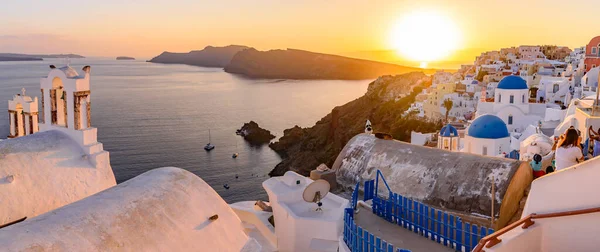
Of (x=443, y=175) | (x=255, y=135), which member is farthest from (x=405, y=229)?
(x=255, y=135)

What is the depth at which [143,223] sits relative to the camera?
8453mm

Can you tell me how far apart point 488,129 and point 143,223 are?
72.4ft

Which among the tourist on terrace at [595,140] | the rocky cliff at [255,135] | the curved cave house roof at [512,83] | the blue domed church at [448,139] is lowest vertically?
the rocky cliff at [255,135]

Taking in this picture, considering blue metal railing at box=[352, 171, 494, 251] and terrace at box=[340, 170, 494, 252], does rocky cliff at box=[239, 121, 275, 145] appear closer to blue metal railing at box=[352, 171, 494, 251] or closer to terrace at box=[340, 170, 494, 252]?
terrace at box=[340, 170, 494, 252]

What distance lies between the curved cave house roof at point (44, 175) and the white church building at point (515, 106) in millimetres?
31040

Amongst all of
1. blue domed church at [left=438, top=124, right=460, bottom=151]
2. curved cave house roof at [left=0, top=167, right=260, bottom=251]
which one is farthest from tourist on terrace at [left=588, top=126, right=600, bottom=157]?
blue domed church at [left=438, top=124, right=460, bottom=151]

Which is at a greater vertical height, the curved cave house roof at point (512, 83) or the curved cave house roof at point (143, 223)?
the curved cave house roof at point (512, 83)

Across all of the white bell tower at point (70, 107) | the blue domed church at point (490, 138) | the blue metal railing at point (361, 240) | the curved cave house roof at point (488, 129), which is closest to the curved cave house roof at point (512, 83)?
the curved cave house roof at point (488, 129)

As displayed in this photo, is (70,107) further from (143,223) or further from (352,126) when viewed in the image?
(352,126)

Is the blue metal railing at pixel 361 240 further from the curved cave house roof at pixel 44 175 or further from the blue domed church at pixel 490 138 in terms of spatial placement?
the blue domed church at pixel 490 138

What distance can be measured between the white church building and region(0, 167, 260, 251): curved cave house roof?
3031 cm

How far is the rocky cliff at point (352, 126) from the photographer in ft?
186

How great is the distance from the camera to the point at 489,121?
26688 mm

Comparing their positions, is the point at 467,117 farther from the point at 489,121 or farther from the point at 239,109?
the point at 239,109
